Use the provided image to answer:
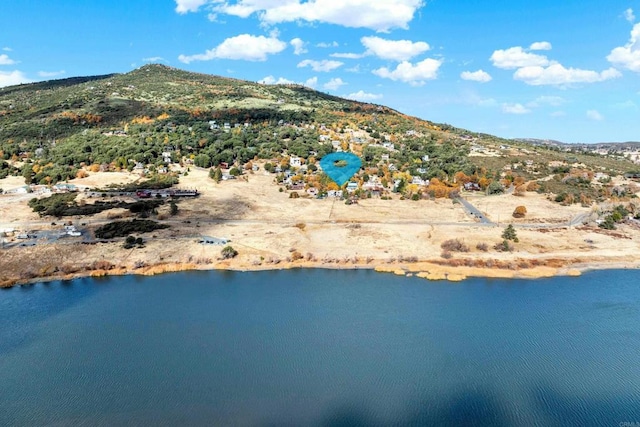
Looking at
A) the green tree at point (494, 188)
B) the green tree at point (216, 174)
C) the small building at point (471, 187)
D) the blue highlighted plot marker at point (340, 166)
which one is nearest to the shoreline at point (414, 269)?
the green tree at point (494, 188)

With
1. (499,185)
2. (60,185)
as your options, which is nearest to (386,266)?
(499,185)

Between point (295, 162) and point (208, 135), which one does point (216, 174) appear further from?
point (208, 135)

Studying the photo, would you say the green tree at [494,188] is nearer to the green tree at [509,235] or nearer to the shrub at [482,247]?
the green tree at [509,235]

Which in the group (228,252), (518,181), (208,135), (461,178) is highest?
(208,135)

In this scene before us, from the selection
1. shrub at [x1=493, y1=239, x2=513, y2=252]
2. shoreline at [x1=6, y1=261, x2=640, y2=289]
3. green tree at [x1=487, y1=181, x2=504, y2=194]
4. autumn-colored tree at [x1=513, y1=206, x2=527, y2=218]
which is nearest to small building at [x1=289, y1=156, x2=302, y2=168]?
green tree at [x1=487, y1=181, x2=504, y2=194]

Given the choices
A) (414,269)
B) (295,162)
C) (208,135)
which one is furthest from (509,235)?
(208,135)

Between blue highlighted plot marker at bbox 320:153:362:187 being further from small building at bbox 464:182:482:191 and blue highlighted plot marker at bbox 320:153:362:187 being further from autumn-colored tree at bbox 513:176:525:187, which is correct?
autumn-colored tree at bbox 513:176:525:187
